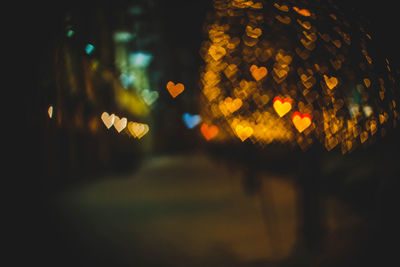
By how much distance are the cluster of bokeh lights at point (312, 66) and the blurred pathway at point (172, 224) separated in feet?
7.68

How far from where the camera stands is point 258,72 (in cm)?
572

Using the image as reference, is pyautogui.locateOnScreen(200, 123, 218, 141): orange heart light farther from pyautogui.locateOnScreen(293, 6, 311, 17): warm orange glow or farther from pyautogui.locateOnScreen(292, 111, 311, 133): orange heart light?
pyautogui.locateOnScreen(293, 6, 311, 17): warm orange glow

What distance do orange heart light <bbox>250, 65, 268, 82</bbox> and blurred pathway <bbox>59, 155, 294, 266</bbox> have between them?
288cm

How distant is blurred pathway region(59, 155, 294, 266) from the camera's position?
5.56m

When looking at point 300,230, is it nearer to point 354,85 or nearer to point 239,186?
point 354,85

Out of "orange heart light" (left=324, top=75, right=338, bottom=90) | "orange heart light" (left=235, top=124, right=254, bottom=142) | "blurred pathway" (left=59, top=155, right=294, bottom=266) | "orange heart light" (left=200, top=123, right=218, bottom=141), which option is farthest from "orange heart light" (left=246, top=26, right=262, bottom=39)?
"orange heart light" (left=200, top=123, right=218, bottom=141)

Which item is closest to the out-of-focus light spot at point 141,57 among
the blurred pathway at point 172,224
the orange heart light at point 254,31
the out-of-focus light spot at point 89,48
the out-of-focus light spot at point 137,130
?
the out-of-focus light spot at point 137,130

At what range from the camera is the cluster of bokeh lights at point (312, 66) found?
3.04 m

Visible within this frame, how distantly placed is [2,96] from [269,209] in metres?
7.01

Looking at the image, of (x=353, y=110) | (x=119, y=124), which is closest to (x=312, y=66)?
(x=353, y=110)

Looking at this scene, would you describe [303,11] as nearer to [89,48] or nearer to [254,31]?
[254,31]

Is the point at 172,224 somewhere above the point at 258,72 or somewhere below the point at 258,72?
below

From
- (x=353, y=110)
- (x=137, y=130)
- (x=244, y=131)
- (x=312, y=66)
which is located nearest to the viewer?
(x=353, y=110)

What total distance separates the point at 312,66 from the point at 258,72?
1.98 m
